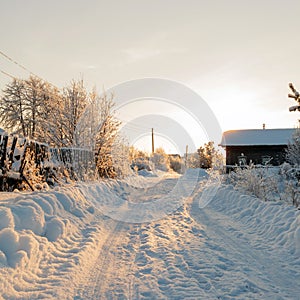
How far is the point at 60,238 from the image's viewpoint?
251 inches

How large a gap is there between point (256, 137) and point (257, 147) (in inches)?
92.6

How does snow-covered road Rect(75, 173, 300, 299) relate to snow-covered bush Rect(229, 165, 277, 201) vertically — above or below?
below

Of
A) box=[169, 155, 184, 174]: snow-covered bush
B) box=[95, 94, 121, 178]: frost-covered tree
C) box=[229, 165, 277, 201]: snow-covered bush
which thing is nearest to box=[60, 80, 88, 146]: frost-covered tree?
box=[95, 94, 121, 178]: frost-covered tree

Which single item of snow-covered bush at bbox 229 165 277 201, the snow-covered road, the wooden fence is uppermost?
the wooden fence

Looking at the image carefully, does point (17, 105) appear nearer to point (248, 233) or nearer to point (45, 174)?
point (45, 174)

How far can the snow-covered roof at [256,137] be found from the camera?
3844cm

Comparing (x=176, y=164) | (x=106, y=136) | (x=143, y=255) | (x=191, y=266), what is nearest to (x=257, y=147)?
(x=106, y=136)

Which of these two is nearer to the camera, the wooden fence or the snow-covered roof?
the wooden fence

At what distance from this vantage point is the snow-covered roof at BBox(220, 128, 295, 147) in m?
38.4

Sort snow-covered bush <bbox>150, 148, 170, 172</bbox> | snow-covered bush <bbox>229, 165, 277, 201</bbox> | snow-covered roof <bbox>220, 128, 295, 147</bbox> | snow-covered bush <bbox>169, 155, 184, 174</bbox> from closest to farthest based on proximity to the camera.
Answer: snow-covered bush <bbox>229, 165, 277, 201</bbox>
snow-covered roof <bbox>220, 128, 295, 147</bbox>
snow-covered bush <bbox>150, 148, 170, 172</bbox>
snow-covered bush <bbox>169, 155, 184, 174</bbox>

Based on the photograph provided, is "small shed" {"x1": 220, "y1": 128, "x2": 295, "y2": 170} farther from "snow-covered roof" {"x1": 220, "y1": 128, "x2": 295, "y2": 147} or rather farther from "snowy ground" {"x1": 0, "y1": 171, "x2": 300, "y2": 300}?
"snowy ground" {"x1": 0, "y1": 171, "x2": 300, "y2": 300}

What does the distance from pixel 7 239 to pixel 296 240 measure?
206 inches

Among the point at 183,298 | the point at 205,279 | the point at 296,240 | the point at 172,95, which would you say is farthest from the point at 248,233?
the point at 172,95

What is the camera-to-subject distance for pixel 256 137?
40.2 metres
